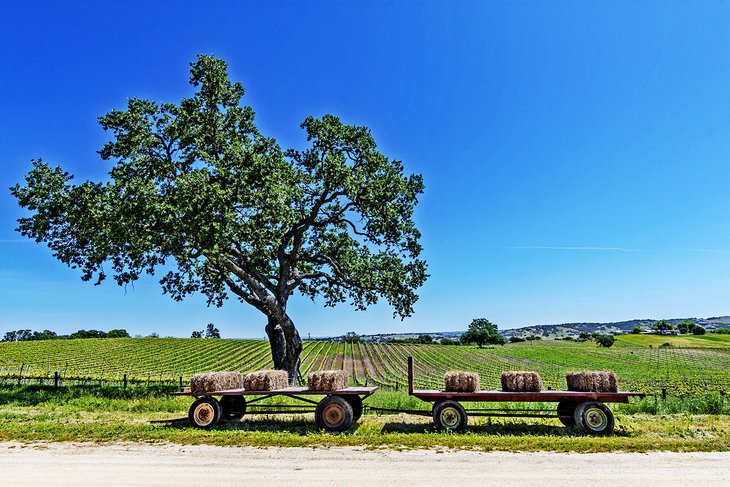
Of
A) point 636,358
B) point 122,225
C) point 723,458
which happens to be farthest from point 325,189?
point 636,358

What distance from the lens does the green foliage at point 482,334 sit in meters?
123

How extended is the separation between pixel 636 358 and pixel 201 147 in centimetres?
8800

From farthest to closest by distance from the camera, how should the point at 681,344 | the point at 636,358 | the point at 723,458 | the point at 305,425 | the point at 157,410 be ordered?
the point at 681,344 < the point at 636,358 < the point at 157,410 < the point at 305,425 < the point at 723,458

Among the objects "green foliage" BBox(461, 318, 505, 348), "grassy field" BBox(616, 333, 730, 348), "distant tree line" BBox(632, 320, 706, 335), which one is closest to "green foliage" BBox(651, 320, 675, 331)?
"distant tree line" BBox(632, 320, 706, 335)

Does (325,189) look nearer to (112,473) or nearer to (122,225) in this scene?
(122,225)

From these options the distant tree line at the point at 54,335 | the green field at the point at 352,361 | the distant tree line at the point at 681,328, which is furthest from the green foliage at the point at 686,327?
the distant tree line at the point at 54,335

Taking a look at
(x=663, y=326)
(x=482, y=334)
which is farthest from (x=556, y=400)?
(x=663, y=326)

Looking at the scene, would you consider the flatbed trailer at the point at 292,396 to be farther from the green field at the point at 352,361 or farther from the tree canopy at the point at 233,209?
the green field at the point at 352,361

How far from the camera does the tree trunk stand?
2333cm

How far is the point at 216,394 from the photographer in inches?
526

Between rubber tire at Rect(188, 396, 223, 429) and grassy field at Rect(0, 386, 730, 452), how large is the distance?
315 mm

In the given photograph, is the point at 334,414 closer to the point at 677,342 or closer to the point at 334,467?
the point at 334,467

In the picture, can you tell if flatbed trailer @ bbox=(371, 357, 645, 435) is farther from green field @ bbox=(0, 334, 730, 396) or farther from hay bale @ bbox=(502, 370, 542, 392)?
green field @ bbox=(0, 334, 730, 396)

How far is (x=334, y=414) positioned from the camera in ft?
41.8
